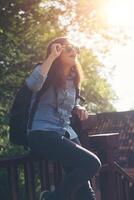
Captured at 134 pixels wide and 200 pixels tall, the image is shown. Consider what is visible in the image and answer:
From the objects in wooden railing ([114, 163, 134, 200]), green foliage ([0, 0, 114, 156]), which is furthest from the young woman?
green foliage ([0, 0, 114, 156])

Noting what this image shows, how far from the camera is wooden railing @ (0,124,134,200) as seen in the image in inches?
183

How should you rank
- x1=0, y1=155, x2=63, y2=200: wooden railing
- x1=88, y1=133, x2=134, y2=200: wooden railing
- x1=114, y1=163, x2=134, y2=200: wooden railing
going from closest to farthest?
1. x1=0, y1=155, x2=63, y2=200: wooden railing
2. x1=88, y1=133, x2=134, y2=200: wooden railing
3. x1=114, y1=163, x2=134, y2=200: wooden railing

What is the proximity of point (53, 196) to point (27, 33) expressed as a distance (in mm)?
15576

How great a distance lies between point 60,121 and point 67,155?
307 mm

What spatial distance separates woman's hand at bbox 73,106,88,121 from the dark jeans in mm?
587

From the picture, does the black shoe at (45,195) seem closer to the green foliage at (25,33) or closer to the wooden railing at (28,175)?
the wooden railing at (28,175)

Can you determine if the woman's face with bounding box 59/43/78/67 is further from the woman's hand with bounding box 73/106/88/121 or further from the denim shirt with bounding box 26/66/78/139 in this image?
the woman's hand with bounding box 73/106/88/121

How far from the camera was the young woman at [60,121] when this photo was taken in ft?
14.1

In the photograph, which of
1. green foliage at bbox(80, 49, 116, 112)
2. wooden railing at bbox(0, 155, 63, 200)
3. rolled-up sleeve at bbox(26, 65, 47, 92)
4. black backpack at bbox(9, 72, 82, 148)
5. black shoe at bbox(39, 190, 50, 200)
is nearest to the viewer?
rolled-up sleeve at bbox(26, 65, 47, 92)

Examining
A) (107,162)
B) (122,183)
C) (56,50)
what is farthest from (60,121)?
(122,183)

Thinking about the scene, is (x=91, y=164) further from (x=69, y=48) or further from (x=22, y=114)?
(x=69, y=48)

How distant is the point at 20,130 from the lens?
437 centimetres

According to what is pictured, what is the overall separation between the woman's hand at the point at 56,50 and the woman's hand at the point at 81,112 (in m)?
0.67

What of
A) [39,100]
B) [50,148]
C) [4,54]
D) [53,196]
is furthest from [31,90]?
[4,54]
